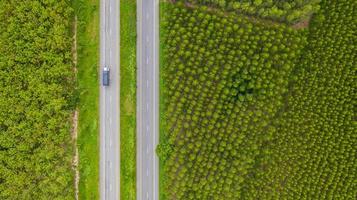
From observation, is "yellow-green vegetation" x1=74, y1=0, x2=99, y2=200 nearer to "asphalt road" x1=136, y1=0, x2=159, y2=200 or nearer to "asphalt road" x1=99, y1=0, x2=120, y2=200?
"asphalt road" x1=99, y1=0, x2=120, y2=200

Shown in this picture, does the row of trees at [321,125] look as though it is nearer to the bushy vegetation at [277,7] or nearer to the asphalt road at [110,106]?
the bushy vegetation at [277,7]

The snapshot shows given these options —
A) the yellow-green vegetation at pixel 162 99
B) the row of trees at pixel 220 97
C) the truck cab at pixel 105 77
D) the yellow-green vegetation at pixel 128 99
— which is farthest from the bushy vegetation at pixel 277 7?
the truck cab at pixel 105 77

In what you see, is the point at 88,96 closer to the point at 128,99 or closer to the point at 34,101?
the point at 128,99

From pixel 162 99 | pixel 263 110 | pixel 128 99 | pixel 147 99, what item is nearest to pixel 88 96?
pixel 128 99

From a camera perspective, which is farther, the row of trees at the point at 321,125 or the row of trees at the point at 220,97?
the row of trees at the point at 220,97

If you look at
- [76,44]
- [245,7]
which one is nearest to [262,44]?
[245,7]

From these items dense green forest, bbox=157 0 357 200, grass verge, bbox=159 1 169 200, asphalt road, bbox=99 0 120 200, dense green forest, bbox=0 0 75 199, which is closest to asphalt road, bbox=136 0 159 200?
grass verge, bbox=159 1 169 200
